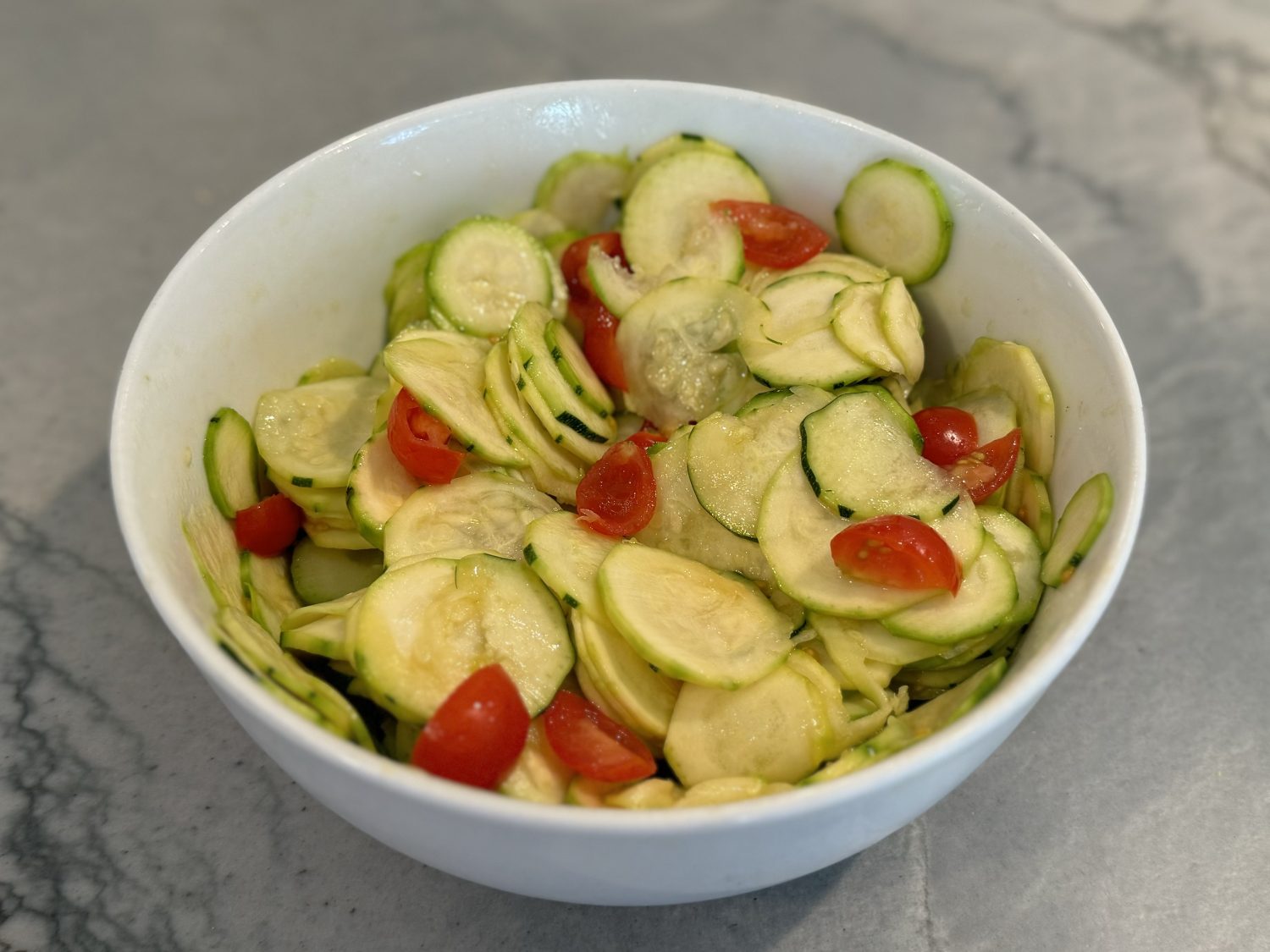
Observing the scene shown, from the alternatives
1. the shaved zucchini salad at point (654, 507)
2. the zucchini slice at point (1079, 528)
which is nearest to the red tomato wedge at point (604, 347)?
the shaved zucchini salad at point (654, 507)

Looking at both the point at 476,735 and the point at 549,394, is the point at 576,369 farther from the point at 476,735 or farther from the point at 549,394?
the point at 476,735

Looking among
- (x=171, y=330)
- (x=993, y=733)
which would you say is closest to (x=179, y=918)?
(x=171, y=330)

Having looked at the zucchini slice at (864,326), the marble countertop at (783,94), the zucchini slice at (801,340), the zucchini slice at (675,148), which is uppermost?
the zucchini slice at (675,148)

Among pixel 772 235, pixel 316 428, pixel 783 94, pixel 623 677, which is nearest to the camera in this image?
pixel 623 677

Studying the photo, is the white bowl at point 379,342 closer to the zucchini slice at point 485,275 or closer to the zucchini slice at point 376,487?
the zucchini slice at point 485,275

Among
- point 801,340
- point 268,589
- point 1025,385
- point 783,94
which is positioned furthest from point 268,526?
point 783,94

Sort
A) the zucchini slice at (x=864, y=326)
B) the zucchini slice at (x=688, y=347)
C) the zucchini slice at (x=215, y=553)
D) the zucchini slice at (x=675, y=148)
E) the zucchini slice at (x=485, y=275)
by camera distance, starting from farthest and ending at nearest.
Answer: the zucchini slice at (x=675, y=148) → the zucchini slice at (x=485, y=275) → the zucchini slice at (x=688, y=347) → the zucchini slice at (x=864, y=326) → the zucchini slice at (x=215, y=553)

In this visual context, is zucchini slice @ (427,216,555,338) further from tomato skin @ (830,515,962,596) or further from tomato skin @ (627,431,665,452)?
tomato skin @ (830,515,962,596)
